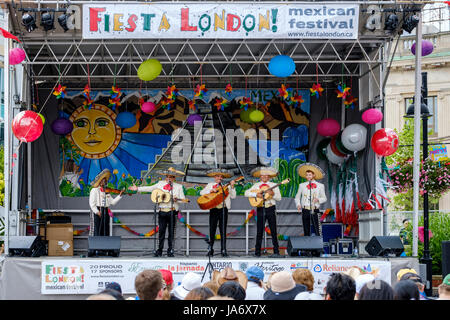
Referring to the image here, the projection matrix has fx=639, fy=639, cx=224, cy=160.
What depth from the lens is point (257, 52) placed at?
43.4 feet

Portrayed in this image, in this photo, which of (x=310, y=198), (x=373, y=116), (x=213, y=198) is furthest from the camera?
(x=373, y=116)

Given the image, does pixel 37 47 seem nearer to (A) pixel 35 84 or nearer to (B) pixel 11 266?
(A) pixel 35 84

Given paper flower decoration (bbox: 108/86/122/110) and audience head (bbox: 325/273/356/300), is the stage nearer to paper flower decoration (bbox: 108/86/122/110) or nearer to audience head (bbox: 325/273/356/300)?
paper flower decoration (bbox: 108/86/122/110)

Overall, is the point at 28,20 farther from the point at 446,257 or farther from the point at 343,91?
the point at 446,257

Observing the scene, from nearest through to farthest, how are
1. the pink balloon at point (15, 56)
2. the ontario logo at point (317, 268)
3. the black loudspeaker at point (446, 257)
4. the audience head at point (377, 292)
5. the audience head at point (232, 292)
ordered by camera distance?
1. the audience head at point (377, 292)
2. the audience head at point (232, 292)
3. the ontario logo at point (317, 268)
4. the pink balloon at point (15, 56)
5. the black loudspeaker at point (446, 257)

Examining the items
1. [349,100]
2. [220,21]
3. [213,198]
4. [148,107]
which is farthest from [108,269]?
[349,100]

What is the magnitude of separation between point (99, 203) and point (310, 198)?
12.3ft

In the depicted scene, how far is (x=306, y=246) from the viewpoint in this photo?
401 inches

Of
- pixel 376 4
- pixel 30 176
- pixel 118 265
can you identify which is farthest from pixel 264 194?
pixel 30 176

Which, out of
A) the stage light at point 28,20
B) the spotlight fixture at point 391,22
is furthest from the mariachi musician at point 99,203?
the spotlight fixture at point 391,22

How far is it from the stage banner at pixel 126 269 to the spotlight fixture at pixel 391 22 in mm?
3850

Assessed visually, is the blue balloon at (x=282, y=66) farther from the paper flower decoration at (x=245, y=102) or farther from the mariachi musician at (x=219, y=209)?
the paper flower decoration at (x=245, y=102)

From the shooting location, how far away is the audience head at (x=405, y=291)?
154 inches
